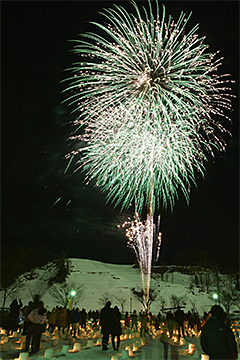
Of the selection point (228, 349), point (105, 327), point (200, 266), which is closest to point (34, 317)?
point (105, 327)

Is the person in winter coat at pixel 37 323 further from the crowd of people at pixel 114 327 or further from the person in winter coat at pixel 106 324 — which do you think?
the person in winter coat at pixel 106 324

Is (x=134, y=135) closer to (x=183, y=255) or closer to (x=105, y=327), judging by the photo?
(x=105, y=327)

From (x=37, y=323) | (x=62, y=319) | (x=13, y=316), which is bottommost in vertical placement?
(x=62, y=319)

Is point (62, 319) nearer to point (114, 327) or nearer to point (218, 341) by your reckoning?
point (114, 327)

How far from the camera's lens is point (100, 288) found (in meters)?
69.2

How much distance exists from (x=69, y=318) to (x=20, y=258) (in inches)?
2486

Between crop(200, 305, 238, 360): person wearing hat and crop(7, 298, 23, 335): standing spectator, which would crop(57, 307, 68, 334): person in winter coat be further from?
crop(200, 305, 238, 360): person wearing hat

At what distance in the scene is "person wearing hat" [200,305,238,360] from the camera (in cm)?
454

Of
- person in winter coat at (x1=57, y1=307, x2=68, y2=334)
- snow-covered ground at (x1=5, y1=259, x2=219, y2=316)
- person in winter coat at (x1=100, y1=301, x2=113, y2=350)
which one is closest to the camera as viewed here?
person in winter coat at (x1=100, y1=301, x2=113, y2=350)

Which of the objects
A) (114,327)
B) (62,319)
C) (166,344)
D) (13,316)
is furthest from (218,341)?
(62,319)

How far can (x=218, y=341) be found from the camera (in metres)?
4.58

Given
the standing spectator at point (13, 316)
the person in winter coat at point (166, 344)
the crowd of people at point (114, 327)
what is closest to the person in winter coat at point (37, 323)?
the crowd of people at point (114, 327)

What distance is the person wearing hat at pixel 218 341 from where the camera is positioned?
14.9 ft

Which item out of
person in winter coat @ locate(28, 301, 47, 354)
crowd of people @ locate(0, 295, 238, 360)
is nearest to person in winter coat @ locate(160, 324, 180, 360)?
crowd of people @ locate(0, 295, 238, 360)
